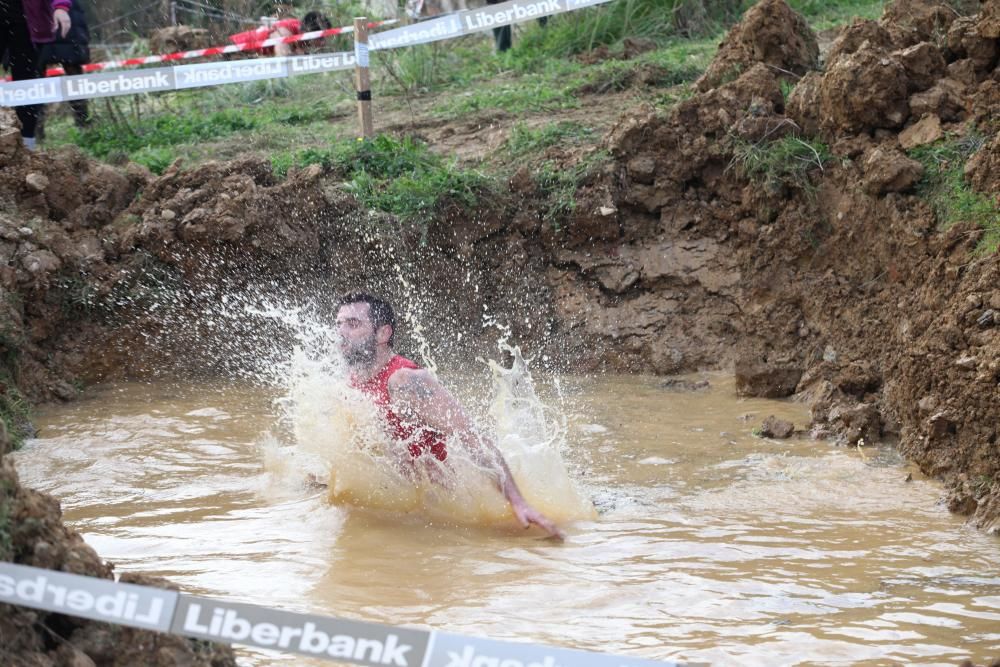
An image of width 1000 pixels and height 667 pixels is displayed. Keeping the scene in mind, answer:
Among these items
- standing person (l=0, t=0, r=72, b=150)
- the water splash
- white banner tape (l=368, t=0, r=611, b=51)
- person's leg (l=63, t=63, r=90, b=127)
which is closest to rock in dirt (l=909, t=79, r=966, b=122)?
the water splash

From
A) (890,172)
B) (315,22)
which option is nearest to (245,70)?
(315,22)

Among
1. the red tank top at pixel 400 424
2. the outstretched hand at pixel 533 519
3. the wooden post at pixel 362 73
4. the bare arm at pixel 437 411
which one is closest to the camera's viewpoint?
the outstretched hand at pixel 533 519

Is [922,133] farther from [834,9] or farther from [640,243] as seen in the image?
[834,9]

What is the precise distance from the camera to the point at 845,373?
7352 mm

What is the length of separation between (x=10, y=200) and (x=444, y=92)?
187 inches

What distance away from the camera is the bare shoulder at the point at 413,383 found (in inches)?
228

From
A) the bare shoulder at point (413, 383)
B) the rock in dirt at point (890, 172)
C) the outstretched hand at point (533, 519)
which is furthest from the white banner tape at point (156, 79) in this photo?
the outstretched hand at point (533, 519)

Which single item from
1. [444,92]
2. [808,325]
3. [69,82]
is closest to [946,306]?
[808,325]

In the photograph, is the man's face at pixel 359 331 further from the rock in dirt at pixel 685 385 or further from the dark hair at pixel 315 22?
the dark hair at pixel 315 22

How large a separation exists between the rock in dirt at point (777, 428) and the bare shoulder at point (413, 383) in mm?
2326

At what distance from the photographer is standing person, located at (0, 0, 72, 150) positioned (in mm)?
10414

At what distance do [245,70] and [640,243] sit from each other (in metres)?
4.14

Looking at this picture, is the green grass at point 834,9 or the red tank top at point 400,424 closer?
the red tank top at point 400,424

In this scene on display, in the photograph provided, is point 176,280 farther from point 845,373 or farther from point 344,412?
point 845,373
